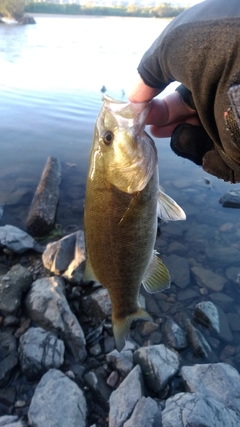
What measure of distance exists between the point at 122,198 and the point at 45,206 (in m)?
4.83

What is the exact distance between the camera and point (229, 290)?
5.69m

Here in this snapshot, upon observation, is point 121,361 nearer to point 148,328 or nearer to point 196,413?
point 148,328

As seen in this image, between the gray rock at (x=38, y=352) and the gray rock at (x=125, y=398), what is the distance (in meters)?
0.80

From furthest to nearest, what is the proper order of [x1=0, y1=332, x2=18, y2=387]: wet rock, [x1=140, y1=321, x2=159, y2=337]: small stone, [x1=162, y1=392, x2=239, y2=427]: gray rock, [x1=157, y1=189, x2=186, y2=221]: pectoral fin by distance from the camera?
1. [x1=140, y1=321, x2=159, y2=337]: small stone
2. [x1=0, y1=332, x2=18, y2=387]: wet rock
3. [x1=162, y1=392, x2=239, y2=427]: gray rock
4. [x1=157, y1=189, x2=186, y2=221]: pectoral fin

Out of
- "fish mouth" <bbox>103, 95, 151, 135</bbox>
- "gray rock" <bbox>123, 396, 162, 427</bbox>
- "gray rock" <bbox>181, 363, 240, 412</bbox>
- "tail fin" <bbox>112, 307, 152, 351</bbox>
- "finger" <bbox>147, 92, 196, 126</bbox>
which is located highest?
"fish mouth" <bbox>103, 95, 151, 135</bbox>

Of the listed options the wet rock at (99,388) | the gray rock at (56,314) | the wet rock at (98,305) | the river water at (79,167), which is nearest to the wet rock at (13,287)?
the gray rock at (56,314)

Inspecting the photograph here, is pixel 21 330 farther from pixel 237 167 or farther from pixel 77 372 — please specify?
pixel 237 167

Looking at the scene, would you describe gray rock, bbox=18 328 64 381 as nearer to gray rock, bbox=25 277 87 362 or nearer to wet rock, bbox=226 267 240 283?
gray rock, bbox=25 277 87 362

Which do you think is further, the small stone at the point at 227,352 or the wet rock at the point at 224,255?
the wet rock at the point at 224,255

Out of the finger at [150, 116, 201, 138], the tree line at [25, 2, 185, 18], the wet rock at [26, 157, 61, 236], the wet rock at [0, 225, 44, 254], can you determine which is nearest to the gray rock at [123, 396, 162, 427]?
the finger at [150, 116, 201, 138]

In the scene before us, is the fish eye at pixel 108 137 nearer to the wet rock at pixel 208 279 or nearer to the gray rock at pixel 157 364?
the gray rock at pixel 157 364

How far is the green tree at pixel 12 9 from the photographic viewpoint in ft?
130

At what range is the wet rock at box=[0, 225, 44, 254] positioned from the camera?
226 inches

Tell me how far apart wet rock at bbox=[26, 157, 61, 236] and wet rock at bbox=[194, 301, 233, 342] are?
322 centimetres
